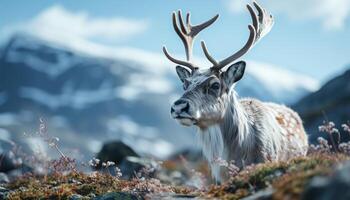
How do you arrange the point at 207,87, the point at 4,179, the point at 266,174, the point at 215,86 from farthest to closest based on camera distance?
the point at 4,179, the point at 215,86, the point at 207,87, the point at 266,174

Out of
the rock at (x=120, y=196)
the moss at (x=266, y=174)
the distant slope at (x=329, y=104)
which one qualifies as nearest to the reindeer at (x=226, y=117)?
the rock at (x=120, y=196)

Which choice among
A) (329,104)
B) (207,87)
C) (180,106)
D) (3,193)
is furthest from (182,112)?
(329,104)

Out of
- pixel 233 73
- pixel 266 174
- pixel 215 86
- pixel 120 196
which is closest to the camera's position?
pixel 266 174

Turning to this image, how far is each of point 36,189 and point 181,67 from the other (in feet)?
12.2

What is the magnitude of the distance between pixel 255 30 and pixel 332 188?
850 centimetres

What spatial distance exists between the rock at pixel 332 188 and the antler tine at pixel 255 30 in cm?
738

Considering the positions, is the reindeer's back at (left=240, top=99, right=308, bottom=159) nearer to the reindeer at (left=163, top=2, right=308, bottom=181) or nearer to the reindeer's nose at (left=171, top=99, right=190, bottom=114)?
the reindeer at (left=163, top=2, right=308, bottom=181)

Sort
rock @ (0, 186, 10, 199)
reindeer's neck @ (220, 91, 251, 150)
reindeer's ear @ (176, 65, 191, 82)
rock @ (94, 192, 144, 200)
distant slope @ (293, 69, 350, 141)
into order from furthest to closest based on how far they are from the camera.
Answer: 1. distant slope @ (293, 69, 350, 141)
2. reindeer's ear @ (176, 65, 191, 82)
3. reindeer's neck @ (220, 91, 251, 150)
4. rock @ (0, 186, 10, 199)
5. rock @ (94, 192, 144, 200)

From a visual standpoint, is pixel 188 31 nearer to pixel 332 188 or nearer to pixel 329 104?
pixel 332 188

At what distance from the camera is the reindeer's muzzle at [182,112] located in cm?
1180

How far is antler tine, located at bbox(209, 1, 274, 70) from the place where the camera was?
13281mm

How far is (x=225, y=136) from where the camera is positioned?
43.1ft

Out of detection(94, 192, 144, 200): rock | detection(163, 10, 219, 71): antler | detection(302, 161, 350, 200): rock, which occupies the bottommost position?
detection(302, 161, 350, 200): rock

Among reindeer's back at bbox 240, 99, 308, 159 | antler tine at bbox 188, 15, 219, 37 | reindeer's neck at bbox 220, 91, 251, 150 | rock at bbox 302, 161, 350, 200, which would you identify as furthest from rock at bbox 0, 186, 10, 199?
rock at bbox 302, 161, 350, 200
